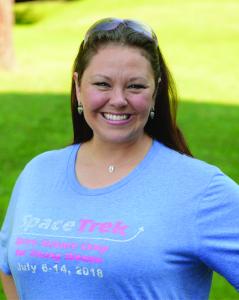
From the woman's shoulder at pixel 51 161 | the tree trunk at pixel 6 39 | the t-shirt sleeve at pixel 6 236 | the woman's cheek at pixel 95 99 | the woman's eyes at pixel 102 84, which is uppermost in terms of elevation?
the woman's eyes at pixel 102 84

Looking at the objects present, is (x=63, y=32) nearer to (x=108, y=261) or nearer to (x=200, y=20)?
(x=200, y=20)

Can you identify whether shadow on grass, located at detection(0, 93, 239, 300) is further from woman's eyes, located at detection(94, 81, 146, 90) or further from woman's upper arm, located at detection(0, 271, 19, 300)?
woman's eyes, located at detection(94, 81, 146, 90)

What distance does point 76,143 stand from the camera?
2957 mm

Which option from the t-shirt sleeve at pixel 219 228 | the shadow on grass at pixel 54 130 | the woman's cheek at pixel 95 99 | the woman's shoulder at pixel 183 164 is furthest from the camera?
the shadow on grass at pixel 54 130

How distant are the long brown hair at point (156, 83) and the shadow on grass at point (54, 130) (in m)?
4.12

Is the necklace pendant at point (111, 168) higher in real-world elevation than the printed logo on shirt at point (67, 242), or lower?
higher

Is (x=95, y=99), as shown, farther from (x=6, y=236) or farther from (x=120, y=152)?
(x=6, y=236)

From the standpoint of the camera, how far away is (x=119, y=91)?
256 cm

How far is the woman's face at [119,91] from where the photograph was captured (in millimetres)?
2553

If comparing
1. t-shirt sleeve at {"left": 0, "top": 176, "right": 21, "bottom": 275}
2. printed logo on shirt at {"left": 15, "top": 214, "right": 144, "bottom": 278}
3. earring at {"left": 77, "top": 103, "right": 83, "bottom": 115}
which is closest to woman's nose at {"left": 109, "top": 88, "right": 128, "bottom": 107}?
earring at {"left": 77, "top": 103, "right": 83, "bottom": 115}

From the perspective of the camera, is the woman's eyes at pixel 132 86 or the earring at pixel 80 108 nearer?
the woman's eyes at pixel 132 86

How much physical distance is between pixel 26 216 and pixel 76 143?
0.41 m

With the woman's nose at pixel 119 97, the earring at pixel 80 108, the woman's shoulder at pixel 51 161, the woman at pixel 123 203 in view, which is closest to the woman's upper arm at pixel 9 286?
the woman at pixel 123 203

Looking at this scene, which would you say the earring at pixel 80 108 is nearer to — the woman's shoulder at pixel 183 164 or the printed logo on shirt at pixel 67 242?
the woman's shoulder at pixel 183 164
